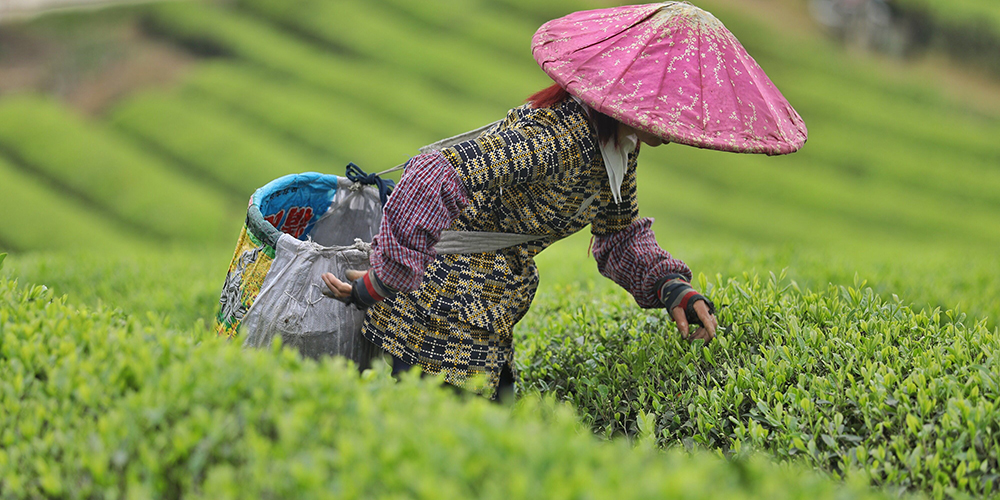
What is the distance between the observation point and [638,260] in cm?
274

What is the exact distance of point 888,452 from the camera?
6.84ft

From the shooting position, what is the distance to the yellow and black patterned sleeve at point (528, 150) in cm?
216

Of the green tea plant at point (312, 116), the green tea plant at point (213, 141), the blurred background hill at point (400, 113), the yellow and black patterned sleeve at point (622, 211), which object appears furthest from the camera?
the green tea plant at point (312, 116)

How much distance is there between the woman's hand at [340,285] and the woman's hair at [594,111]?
75 cm

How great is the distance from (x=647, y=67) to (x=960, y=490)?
4.56ft

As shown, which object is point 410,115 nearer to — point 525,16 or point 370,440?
point 525,16

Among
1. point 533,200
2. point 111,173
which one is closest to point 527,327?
point 533,200


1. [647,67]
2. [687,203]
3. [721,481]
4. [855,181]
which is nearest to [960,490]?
[721,481]

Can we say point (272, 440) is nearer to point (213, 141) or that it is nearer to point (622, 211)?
point (622, 211)

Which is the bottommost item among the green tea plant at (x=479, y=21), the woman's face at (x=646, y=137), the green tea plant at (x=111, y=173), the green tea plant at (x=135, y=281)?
the green tea plant at (x=111, y=173)

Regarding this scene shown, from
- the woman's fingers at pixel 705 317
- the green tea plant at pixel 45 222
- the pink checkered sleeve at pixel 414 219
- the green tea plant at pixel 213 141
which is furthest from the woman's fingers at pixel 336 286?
the green tea plant at pixel 213 141

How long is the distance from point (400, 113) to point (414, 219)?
11152 mm

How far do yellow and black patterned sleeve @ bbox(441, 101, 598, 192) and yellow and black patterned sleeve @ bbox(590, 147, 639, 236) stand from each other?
0.32 meters

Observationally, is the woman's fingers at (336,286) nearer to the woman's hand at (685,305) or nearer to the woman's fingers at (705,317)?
the woman's hand at (685,305)
